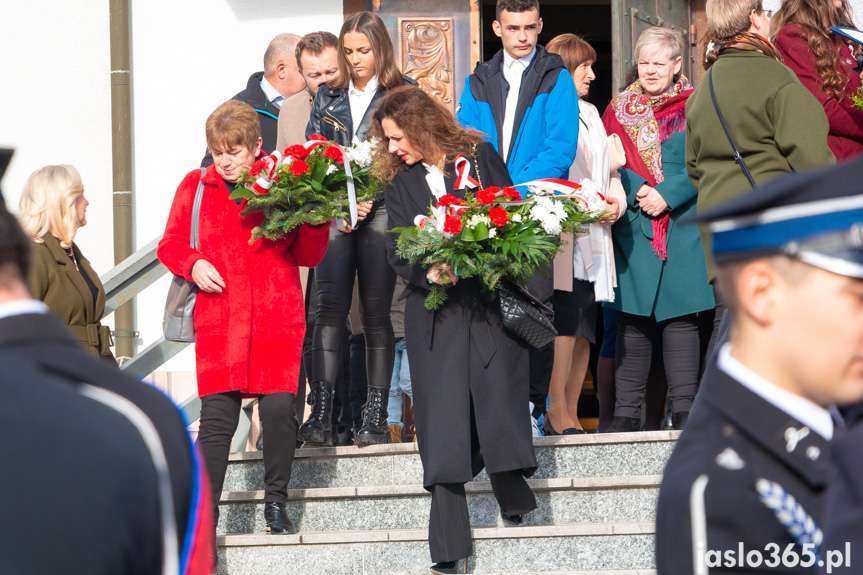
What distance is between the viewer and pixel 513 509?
496cm

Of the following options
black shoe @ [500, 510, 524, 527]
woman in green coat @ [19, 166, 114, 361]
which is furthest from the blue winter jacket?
woman in green coat @ [19, 166, 114, 361]

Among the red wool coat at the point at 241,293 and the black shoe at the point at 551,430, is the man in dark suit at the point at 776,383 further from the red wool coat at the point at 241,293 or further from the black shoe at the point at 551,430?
the black shoe at the point at 551,430

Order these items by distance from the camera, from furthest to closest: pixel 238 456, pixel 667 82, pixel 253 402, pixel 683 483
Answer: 1. pixel 253 402
2. pixel 667 82
3. pixel 238 456
4. pixel 683 483

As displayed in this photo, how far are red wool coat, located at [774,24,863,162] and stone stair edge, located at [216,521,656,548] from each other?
201 cm

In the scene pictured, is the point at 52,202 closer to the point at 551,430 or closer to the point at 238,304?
the point at 238,304

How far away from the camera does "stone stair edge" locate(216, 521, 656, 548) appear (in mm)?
4902

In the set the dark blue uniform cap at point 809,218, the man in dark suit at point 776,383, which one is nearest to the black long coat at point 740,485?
the man in dark suit at point 776,383

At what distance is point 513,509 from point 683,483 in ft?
11.8

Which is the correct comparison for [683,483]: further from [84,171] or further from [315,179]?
[84,171]

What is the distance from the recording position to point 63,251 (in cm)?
541

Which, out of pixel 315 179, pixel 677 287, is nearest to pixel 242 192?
pixel 315 179

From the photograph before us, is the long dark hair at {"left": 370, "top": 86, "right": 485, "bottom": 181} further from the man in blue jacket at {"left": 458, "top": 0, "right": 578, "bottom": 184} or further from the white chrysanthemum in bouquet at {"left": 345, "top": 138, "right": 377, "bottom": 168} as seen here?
the man in blue jacket at {"left": 458, "top": 0, "right": 578, "bottom": 184}

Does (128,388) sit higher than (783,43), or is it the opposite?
(783,43)

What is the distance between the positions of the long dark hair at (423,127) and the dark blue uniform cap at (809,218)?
3.67m
